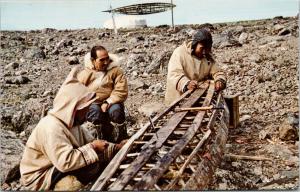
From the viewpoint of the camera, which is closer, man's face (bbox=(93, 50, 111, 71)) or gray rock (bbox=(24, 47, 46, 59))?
man's face (bbox=(93, 50, 111, 71))

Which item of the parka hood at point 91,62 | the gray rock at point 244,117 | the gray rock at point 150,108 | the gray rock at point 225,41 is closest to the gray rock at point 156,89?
the gray rock at point 150,108

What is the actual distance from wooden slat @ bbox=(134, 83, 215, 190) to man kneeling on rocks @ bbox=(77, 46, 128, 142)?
94 centimetres

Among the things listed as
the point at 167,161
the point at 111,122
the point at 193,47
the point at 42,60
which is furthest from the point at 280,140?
the point at 42,60

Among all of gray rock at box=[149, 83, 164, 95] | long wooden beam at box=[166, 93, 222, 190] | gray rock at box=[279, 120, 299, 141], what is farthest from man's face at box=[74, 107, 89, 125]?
gray rock at box=[149, 83, 164, 95]

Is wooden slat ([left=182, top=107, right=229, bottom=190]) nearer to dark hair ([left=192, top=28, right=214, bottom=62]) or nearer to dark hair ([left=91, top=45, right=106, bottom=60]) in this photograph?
dark hair ([left=192, top=28, right=214, bottom=62])

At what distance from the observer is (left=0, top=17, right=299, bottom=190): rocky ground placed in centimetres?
494

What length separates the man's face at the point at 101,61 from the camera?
477 cm

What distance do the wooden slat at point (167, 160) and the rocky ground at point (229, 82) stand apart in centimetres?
63

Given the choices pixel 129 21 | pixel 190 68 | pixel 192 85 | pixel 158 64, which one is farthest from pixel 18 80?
pixel 129 21

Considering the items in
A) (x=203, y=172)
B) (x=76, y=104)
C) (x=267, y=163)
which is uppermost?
(x=76, y=104)

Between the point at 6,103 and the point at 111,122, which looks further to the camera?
the point at 6,103

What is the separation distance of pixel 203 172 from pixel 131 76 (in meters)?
6.80

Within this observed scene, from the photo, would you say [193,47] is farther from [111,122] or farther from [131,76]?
[131,76]

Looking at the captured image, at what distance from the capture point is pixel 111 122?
16.9 ft
